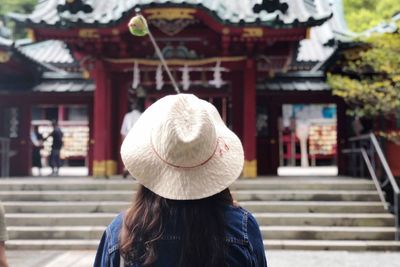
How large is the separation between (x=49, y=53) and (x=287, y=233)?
9.93 metres

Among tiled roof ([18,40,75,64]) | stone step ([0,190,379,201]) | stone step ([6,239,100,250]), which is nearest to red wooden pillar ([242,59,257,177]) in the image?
stone step ([0,190,379,201])

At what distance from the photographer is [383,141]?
9.89 m

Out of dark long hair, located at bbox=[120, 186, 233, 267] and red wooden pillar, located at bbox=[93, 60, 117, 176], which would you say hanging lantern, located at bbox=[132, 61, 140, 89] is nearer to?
red wooden pillar, located at bbox=[93, 60, 117, 176]

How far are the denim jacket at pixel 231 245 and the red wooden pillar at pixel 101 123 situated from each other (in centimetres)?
983

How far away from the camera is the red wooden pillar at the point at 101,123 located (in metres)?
11.2

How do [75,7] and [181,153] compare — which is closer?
[181,153]

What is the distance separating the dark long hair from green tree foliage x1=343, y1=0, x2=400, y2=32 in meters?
15.5

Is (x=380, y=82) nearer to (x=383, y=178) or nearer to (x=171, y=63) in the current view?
(x=383, y=178)

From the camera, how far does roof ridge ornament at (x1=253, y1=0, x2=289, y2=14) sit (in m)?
10.4

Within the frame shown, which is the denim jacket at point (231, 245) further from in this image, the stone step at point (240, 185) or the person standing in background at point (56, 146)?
the person standing in background at point (56, 146)

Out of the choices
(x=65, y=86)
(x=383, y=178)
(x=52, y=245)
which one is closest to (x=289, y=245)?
(x=383, y=178)

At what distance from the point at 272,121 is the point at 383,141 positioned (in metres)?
4.33

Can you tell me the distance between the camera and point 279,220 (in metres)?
8.17

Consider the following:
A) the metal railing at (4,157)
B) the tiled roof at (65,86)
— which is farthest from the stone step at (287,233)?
the tiled roof at (65,86)
